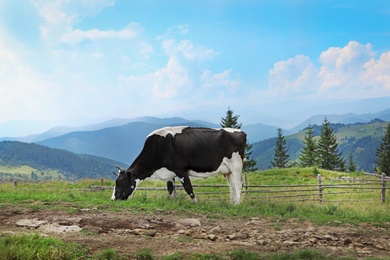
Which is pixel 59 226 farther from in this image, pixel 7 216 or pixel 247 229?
pixel 247 229

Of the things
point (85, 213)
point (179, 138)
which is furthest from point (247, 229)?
point (179, 138)

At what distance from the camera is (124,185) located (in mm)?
13867

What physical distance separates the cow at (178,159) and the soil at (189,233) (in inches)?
140

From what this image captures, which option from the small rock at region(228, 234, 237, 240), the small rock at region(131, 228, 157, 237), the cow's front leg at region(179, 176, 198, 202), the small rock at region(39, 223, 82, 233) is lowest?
the small rock at region(228, 234, 237, 240)

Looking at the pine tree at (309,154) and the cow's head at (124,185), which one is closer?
the cow's head at (124,185)

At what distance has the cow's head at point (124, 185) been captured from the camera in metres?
13.8

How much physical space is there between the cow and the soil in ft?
11.7

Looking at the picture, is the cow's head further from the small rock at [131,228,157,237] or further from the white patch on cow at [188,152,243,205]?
the small rock at [131,228,157,237]

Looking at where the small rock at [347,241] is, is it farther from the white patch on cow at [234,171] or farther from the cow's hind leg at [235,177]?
the cow's hind leg at [235,177]

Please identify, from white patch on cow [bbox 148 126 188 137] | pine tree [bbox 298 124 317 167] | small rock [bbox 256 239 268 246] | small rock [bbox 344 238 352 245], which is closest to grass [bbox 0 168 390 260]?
small rock [bbox 256 239 268 246]

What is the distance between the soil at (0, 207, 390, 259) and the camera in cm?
757

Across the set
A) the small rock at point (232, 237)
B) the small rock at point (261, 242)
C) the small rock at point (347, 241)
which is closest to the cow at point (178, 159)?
the small rock at point (232, 237)

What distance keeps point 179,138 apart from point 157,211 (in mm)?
3910

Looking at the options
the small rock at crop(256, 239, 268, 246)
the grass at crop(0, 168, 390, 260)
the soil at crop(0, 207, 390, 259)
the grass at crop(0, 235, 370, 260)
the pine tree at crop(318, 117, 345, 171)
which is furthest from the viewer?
the pine tree at crop(318, 117, 345, 171)
